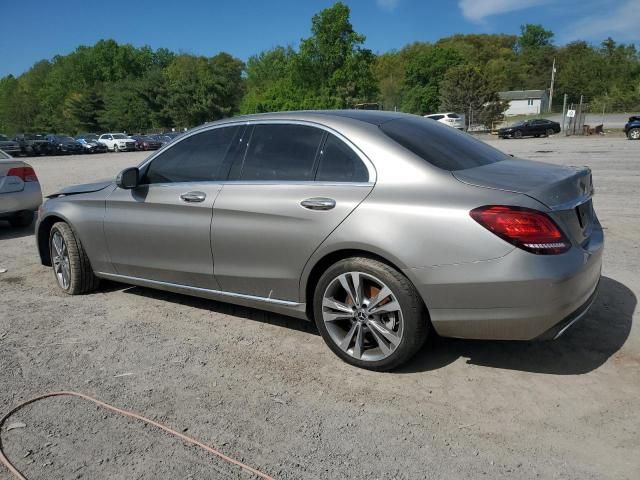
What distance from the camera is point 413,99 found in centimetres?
7538

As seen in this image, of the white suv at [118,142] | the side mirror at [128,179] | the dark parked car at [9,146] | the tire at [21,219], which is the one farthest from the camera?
the white suv at [118,142]

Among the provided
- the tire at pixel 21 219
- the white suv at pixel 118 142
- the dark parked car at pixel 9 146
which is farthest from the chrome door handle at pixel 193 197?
the white suv at pixel 118 142

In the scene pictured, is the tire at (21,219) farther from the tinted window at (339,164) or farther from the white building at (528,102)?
the white building at (528,102)

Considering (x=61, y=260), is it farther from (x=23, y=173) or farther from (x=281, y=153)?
(x=23, y=173)

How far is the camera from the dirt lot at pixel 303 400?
255 centimetres

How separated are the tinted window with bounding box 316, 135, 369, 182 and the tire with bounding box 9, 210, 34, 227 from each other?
22.6 ft

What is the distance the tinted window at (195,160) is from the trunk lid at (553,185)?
71.9 inches

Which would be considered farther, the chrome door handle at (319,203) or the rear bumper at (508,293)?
the chrome door handle at (319,203)

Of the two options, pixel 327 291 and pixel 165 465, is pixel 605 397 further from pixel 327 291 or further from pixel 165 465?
pixel 165 465

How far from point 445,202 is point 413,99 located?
7598 cm

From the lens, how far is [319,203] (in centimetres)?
341

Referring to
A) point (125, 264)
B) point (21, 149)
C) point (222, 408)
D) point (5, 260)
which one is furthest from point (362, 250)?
point (21, 149)

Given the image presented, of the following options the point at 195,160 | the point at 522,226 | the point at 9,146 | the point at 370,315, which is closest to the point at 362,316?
the point at 370,315

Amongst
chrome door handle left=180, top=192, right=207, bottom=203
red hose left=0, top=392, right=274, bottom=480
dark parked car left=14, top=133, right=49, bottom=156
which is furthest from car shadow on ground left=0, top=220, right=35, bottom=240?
dark parked car left=14, top=133, right=49, bottom=156
